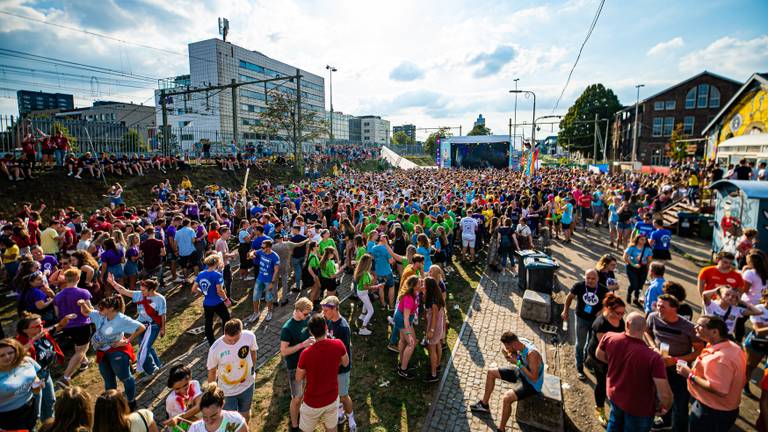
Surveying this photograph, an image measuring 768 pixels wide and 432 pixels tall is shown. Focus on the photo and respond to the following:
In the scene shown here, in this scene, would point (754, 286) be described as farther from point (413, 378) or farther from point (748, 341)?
point (413, 378)

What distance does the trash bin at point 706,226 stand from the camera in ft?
45.9

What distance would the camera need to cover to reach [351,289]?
9234 millimetres

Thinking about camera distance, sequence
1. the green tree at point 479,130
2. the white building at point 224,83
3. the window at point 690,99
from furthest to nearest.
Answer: the green tree at point 479,130
the white building at point 224,83
the window at point 690,99

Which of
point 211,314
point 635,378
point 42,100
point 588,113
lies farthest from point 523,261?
point 42,100

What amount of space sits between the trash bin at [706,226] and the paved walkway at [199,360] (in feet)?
52.6

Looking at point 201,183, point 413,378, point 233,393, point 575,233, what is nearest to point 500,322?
point 413,378

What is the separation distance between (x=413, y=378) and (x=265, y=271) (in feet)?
11.6

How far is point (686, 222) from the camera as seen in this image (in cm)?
1438

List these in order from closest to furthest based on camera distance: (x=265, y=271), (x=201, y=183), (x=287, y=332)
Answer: (x=287, y=332) < (x=265, y=271) < (x=201, y=183)

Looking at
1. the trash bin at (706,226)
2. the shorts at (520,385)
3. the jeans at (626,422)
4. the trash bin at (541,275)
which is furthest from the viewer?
the trash bin at (706,226)

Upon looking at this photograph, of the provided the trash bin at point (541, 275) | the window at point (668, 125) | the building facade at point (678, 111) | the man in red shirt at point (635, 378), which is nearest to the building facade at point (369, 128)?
the building facade at point (678, 111)

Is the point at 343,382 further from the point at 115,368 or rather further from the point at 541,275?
the point at 541,275

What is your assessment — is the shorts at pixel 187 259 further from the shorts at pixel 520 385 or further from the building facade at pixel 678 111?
the building facade at pixel 678 111

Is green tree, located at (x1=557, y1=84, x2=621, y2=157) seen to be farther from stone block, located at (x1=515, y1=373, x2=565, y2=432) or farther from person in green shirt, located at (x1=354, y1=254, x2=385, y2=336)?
stone block, located at (x1=515, y1=373, x2=565, y2=432)
